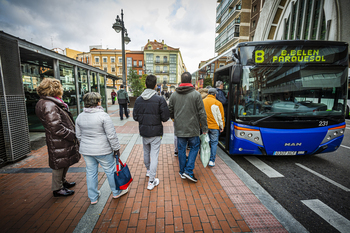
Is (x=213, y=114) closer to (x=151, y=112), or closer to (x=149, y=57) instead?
(x=151, y=112)

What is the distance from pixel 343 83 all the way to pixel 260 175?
2856 mm

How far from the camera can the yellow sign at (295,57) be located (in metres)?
3.61

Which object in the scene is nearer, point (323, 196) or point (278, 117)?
point (323, 196)

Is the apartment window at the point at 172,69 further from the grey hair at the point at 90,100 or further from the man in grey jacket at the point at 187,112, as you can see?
the grey hair at the point at 90,100

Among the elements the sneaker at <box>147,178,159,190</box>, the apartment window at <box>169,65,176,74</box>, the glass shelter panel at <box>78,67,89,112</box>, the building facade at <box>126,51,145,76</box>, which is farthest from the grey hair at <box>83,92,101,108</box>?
the apartment window at <box>169,65,176,74</box>

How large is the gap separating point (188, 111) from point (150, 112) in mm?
698

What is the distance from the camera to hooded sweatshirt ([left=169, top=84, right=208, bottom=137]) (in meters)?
2.90

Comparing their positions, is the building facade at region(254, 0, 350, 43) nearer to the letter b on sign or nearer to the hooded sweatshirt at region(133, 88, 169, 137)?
the letter b on sign

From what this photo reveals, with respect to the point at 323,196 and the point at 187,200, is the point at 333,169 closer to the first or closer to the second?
the point at 323,196

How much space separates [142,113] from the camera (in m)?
2.72

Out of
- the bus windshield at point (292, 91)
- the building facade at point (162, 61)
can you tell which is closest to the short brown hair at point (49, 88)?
the bus windshield at point (292, 91)

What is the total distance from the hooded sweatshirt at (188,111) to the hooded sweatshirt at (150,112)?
33 centimetres

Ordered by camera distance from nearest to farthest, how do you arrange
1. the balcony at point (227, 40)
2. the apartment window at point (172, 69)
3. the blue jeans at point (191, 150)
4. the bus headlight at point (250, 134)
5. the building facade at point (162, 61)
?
1. the blue jeans at point (191, 150)
2. the bus headlight at point (250, 134)
3. the balcony at point (227, 40)
4. the building facade at point (162, 61)
5. the apartment window at point (172, 69)

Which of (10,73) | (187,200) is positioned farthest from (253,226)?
(10,73)
